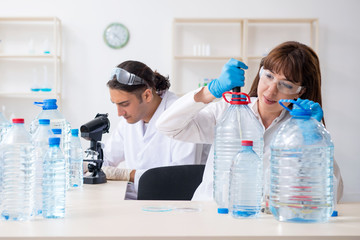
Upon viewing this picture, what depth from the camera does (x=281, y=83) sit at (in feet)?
6.16

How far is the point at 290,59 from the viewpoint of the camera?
1.87 meters

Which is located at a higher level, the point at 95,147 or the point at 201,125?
the point at 201,125

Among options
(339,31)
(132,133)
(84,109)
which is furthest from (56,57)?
(339,31)

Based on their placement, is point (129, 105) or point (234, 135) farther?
point (129, 105)

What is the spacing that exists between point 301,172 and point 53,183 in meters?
0.70

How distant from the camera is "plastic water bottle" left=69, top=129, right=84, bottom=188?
Answer: 82.2 inches

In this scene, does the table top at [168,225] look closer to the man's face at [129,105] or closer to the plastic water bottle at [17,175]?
the plastic water bottle at [17,175]

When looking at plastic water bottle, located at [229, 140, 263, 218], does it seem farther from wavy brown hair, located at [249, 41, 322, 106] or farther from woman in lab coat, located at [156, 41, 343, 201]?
wavy brown hair, located at [249, 41, 322, 106]

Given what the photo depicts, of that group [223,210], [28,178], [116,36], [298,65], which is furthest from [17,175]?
[116,36]

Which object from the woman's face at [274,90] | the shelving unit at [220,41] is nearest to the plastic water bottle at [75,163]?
the woman's face at [274,90]

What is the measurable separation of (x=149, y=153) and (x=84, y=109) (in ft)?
8.28

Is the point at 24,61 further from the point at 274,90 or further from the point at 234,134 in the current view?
the point at 234,134

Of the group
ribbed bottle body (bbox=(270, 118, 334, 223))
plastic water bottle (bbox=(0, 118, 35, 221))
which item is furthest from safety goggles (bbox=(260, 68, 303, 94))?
plastic water bottle (bbox=(0, 118, 35, 221))

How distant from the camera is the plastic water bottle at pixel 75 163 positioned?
6.85ft
